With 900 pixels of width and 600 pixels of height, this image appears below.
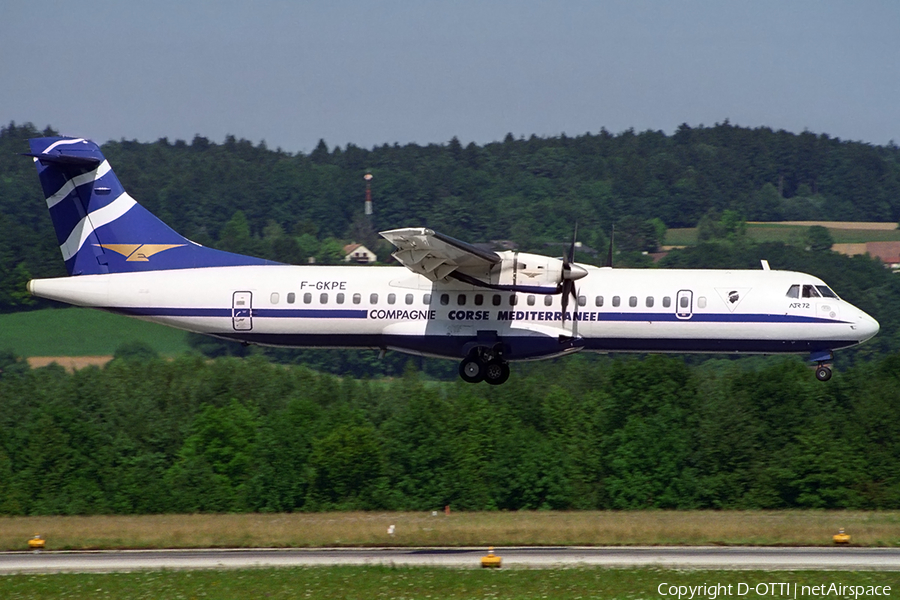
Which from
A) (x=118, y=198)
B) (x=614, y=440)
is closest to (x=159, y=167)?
(x=614, y=440)

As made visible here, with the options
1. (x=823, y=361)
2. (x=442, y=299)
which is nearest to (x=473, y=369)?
(x=442, y=299)

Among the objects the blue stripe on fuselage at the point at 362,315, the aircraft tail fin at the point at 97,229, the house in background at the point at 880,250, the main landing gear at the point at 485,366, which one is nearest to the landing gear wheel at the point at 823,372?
the blue stripe on fuselage at the point at 362,315

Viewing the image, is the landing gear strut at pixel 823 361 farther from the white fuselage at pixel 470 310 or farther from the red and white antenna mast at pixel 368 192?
the red and white antenna mast at pixel 368 192

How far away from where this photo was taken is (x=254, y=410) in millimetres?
65250

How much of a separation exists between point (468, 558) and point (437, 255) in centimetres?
751

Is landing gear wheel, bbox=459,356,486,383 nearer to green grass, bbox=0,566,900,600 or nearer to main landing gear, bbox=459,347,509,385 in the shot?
main landing gear, bbox=459,347,509,385

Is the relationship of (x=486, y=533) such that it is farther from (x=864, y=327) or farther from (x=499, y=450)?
(x=499, y=450)

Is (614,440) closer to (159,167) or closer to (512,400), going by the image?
(512,400)

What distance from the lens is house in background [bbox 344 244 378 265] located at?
105887 mm

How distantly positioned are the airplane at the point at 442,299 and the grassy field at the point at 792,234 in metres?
106

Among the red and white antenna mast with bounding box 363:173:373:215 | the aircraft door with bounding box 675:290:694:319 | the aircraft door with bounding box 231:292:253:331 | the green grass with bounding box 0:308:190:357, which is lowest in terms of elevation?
the green grass with bounding box 0:308:190:357

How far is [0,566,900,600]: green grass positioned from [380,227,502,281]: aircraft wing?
Result: 7.78 meters

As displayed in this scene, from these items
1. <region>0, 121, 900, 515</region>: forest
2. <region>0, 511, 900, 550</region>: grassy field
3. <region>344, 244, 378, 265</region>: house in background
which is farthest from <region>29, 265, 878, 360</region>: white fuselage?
<region>344, 244, 378, 265</region>: house in background

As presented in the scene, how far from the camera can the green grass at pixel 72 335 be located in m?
97.1
